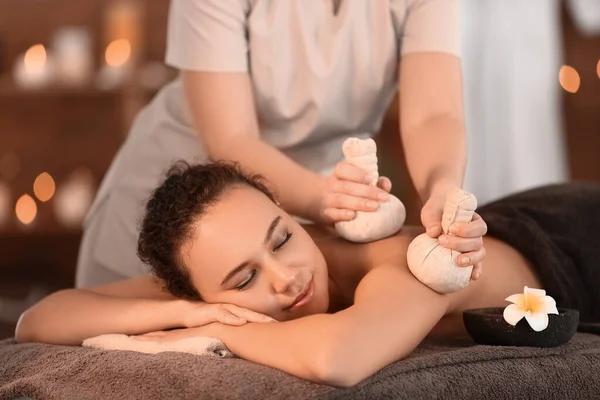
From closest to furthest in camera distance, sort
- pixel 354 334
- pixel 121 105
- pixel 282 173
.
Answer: pixel 354 334 → pixel 282 173 → pixel 121 105

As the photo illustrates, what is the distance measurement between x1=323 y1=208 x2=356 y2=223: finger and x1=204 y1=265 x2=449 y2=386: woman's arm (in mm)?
138

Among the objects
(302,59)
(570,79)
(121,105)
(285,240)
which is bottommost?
(121,105)

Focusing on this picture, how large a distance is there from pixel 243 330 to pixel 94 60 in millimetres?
3470

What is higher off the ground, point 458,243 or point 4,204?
point 458,243

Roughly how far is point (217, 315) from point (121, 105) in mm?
3255

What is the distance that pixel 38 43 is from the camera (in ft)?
15.2

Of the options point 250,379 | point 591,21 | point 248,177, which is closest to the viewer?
point 250,379

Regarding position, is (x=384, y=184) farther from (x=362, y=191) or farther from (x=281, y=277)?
(x=281, y=277)

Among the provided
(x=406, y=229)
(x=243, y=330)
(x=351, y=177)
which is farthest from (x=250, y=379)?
(x=406, y=229)

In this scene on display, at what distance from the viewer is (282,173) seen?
5.63ft

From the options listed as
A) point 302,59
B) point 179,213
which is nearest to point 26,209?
point 302,59

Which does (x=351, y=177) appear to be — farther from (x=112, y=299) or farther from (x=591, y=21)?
(x=591, y=21)

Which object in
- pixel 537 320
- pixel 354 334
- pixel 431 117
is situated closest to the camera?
pixel 354 334

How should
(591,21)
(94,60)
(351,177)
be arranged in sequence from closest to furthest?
(351,177) → (591,21) → (94,60)
